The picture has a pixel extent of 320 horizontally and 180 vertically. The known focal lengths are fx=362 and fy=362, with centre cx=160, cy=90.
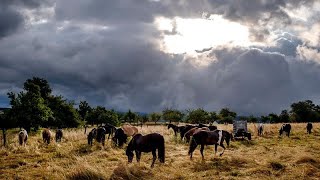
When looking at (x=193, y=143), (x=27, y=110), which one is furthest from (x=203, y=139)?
(x=27, y=110)

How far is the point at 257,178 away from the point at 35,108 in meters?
39.4

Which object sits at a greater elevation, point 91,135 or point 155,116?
point 155,116

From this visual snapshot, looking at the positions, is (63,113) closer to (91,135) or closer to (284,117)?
(91,135)

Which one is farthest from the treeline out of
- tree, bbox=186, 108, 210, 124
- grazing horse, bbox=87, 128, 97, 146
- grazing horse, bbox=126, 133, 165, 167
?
grazing horse, bbox=126, 133, 165, 167

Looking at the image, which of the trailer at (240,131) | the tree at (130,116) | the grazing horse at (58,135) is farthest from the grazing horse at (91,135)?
the tree at (130,116)

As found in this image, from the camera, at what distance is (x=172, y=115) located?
132m

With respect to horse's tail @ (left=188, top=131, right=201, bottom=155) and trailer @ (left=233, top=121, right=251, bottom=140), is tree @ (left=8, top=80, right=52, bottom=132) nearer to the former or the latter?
trailer @ (left=233, top=121, right=251, bottom=140)

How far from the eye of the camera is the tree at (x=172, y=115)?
434 ft

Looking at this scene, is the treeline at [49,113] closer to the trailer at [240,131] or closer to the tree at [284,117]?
the tree at [284,117]

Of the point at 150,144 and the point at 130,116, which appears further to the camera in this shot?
the point at 130,116

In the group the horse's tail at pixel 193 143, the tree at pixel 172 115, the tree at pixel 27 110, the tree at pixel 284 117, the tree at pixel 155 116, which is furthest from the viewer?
the tree at pixel 284 117

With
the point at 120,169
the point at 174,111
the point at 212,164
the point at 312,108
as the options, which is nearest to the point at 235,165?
the point at 212,164

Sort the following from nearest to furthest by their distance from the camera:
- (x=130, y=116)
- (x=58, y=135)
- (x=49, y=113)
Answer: (x=58, y=135), (x=49, y=113), (x=130, y=116)

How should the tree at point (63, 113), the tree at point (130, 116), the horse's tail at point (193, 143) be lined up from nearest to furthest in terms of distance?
the horse's tail at point (193, 143), the tree at point (63, 113), the tree at point (130, 116)
